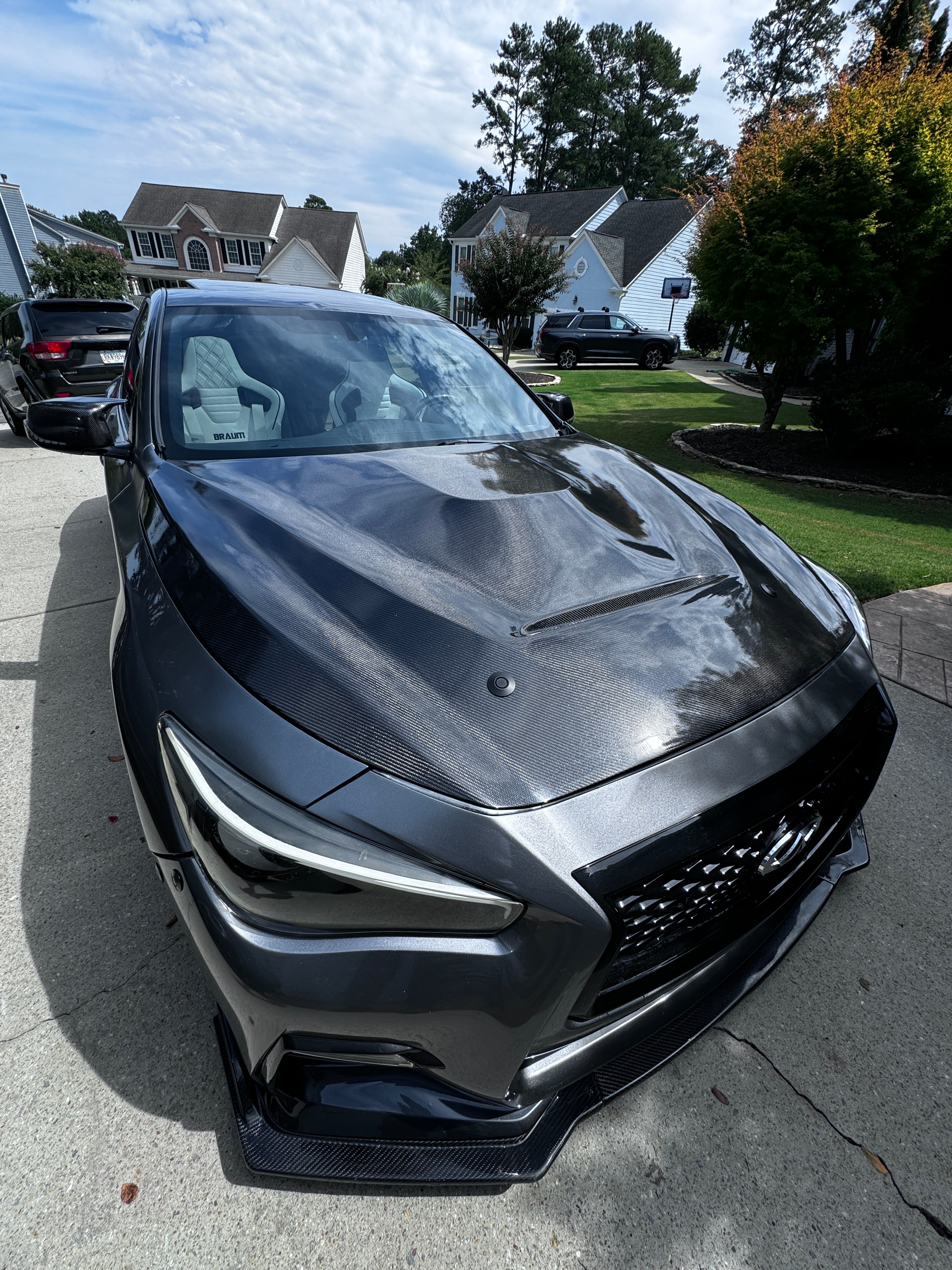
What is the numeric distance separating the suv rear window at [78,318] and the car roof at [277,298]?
5393 mm

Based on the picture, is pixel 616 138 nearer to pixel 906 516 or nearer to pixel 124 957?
pixel 906 516

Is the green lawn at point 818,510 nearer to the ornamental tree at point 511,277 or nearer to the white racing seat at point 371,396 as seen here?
the ornamental tree at point 511,277

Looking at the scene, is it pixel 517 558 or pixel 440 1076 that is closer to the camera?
pixel 440 1076

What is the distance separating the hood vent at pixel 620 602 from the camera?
1.40 meters

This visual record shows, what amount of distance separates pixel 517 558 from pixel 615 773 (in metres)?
0.66

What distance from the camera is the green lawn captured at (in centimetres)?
500

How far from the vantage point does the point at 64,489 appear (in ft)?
20.7

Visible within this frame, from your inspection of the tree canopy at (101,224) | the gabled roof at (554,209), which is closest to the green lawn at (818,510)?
the gabled roof at (554,209)

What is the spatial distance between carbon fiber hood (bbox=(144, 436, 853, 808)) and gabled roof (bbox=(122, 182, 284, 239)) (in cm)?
4959

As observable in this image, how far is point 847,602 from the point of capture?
2.01 meters

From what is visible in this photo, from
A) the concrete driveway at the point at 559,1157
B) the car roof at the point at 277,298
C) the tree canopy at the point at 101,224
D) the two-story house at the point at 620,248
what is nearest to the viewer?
the concrete driveway at the point at 559,1157

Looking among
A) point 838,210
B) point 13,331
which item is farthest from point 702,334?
point 13,331

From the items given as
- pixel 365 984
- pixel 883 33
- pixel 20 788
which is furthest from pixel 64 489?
pixel 883 33

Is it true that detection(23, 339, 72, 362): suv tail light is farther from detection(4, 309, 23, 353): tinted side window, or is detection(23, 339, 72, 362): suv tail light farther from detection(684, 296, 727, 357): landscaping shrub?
detection(684, 296, 727, 357): landscaping shrub
